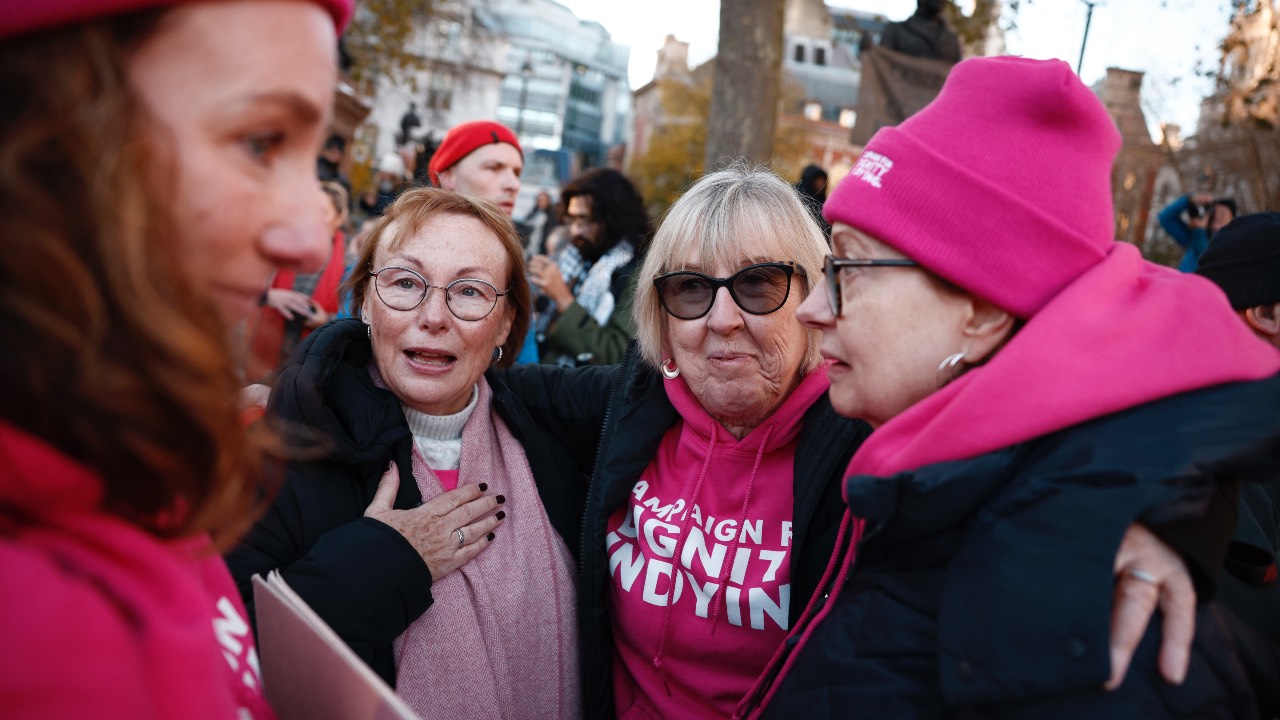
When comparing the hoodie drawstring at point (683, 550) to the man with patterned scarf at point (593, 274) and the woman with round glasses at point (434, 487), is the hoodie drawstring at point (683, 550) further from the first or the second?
the man with patterned scarf at point (593, 274)

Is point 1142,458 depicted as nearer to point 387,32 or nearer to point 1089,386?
point 1089,386

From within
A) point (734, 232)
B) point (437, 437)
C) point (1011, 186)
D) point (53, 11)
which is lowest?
point (437, 437)

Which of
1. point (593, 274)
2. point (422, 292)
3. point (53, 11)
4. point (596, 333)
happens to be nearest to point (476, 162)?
point (593, 274)

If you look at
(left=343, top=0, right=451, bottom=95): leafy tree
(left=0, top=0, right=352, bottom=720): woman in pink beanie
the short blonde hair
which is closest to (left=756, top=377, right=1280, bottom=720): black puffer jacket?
(left=0, top=0, right=352, bottom=720): woman in pink beanie

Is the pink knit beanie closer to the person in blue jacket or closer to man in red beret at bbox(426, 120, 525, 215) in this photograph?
man in red beret at bbox(426, 120, 525, 215)

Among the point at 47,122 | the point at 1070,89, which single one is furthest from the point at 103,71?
the point at 1070,89

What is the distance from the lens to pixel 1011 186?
1.58m

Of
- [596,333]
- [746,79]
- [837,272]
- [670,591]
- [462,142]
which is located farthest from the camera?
[746,79]

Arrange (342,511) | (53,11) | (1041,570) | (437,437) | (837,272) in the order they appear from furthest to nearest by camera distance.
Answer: (437,437), (342,511), (837,272), (1041,570), (53,11)

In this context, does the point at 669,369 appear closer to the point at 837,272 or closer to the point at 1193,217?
the point at 837,272

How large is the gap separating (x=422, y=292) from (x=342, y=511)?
70 centimetres

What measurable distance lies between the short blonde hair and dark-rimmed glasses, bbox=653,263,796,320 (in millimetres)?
37

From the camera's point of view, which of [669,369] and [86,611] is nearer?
[86,611]

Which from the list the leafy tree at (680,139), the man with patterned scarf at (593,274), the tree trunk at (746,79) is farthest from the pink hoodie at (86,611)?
the leafy tree at (680,139)
